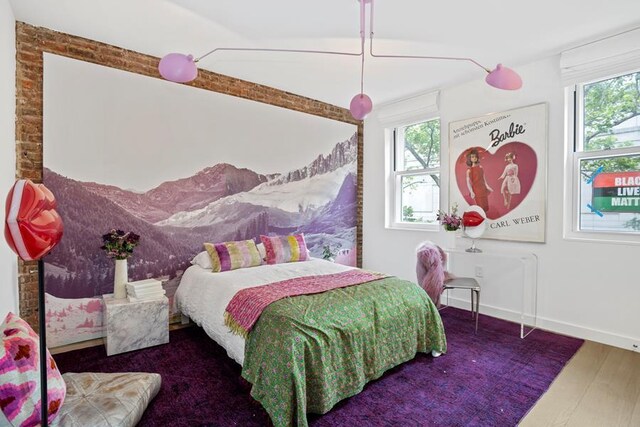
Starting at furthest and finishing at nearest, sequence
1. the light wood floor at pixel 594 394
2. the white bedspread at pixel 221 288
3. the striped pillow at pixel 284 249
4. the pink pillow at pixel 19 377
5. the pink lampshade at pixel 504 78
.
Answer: the striped pillow at pixel 284 249 → the white bedspread at pixel 221 288 → the pink lampshade at pixel 504 78 → the light wood floor at pixel 594 394 → the pink pillow at pixel 19 377

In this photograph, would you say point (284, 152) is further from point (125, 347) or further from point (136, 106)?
point (125, 347)

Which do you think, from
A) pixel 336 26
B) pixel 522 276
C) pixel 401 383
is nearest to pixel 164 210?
pixel 336 26

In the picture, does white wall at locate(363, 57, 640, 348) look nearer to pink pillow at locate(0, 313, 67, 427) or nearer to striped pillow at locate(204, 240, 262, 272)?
striped pillow at locate(204, 240, 262, 272)

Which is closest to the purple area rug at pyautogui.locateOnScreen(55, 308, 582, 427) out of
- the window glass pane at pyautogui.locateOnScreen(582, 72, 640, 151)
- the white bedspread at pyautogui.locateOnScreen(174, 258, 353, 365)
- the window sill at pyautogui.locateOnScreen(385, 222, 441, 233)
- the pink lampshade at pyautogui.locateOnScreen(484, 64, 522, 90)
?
the white bedspread at pyautogui.locateOnScreen(174, 258, 353, 365)

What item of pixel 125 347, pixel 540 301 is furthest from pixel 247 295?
pixel 540 301

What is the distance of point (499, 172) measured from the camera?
369 centimetres

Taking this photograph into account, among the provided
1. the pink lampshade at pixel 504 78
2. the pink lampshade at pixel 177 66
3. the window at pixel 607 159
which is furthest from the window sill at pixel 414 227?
the pink lampshade at pixel 177 66

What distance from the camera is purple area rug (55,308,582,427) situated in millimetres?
1986

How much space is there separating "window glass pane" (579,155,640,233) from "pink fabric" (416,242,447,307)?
1372 millimetres

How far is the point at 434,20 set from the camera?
261 cm

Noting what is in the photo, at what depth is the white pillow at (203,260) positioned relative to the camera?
11.0 feet

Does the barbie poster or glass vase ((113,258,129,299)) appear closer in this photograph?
Answer: glass vase ((113,258,129,299))

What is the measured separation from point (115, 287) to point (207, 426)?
5.43 ft

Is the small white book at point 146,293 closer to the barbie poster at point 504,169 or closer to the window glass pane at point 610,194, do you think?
the barbie poster at point 504,169
